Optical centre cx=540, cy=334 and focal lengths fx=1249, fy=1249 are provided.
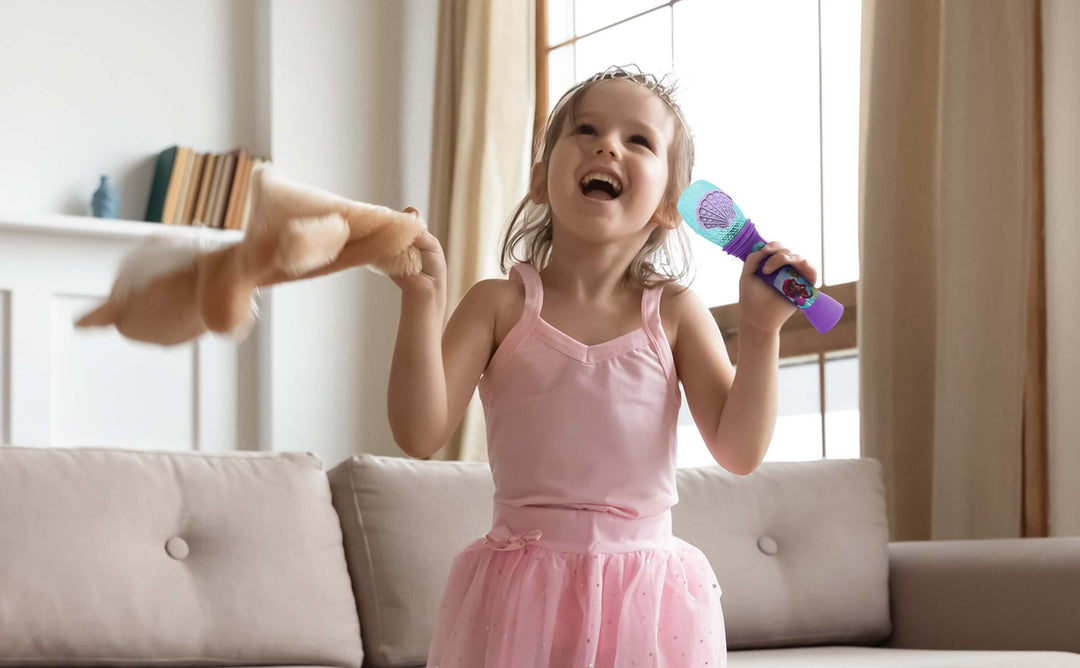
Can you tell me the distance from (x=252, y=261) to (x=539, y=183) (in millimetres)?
432

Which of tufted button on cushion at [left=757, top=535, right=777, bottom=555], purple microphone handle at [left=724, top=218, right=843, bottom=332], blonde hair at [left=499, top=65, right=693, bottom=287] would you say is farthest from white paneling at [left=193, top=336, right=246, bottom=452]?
purple microphone handle at [left=724, top=218, right=843, bottom=332]

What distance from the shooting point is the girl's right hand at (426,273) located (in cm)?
102

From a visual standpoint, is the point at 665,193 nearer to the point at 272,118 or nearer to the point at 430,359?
the point at 430,359

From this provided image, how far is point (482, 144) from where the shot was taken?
3.74 meters

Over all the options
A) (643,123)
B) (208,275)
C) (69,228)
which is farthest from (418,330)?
(69,228)

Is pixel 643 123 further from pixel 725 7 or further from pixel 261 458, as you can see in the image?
pixel 725 7

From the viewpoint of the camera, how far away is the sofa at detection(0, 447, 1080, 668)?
170 cm

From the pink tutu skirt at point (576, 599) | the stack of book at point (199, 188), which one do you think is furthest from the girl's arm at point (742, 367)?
the stack of book at point (199, 188)

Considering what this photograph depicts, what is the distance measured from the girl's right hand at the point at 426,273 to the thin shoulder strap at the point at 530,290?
13 cm

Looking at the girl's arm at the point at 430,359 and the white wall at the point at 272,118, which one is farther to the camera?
the white wall at the point at 272,118

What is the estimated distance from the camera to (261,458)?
197 cm

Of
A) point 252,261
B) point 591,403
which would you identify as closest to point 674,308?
point 591,403

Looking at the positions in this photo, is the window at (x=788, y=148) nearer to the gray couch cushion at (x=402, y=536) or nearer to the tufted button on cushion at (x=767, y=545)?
the tufted button on cushion at (x=767, y=545)

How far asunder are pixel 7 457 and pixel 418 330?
972 mm
